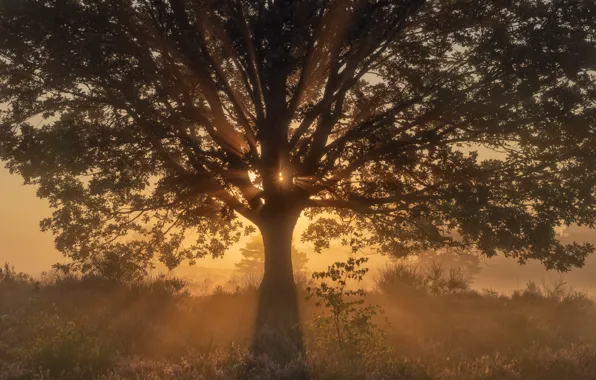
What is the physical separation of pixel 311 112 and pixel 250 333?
5.56 meters

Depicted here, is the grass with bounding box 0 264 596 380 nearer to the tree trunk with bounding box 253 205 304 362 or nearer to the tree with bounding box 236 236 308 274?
the tree trunk with bounding box 253 205 304 362

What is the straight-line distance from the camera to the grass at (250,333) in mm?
7832

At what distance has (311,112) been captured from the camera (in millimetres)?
11711

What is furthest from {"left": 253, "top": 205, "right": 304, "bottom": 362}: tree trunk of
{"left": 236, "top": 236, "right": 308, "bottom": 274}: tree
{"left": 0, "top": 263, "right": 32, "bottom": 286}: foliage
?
{"left": 236, "top": 236, "right": 308, "bottom": 274}: tree

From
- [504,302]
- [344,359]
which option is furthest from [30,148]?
[504,302]

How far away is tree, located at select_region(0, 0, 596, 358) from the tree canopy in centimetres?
5

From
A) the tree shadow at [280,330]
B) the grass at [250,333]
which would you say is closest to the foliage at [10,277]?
the grass at [250,333]

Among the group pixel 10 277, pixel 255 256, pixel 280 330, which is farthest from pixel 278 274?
pixel 255 256

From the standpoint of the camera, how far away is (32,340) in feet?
32.6

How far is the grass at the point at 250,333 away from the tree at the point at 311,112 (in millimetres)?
1943

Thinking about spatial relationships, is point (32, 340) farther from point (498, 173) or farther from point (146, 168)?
point (498, 173)

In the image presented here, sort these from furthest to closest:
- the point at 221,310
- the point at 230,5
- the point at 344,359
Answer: the point at 221,310 < the point at 230,5 < the point at 344,359

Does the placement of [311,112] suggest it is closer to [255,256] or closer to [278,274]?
[278,274]

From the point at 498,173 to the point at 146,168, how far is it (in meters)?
9.06
